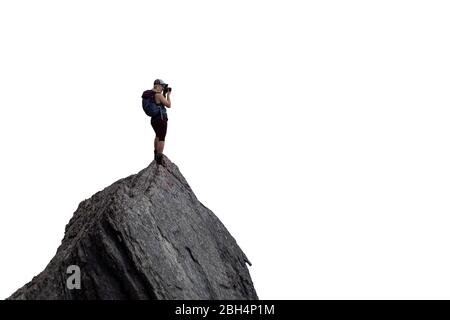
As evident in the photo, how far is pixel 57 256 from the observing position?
1659 centimetres

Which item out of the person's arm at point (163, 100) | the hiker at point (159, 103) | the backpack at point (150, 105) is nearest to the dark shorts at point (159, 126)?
the hiker at point (159, 103)

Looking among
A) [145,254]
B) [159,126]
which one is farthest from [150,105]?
[145,254]

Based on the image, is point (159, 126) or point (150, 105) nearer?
point (150, 105)

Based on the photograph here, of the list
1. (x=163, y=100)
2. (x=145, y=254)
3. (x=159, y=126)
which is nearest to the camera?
(x=145, y=254)

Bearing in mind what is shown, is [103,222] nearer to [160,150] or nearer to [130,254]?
[130,254]

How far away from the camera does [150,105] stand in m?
18.7

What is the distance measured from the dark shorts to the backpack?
0.20 meters

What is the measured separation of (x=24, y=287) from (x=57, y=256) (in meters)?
1.11

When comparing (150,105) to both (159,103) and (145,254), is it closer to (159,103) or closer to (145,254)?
(159,103)

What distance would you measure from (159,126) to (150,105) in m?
0.67

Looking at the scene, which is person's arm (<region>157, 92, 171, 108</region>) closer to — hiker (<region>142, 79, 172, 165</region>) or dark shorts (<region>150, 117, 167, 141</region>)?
hiker (<region>142, 79, 172, 165</region>)

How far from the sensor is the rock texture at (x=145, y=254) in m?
14.8

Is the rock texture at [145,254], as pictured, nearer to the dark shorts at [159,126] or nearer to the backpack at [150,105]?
the dark shorts at [159,126]
